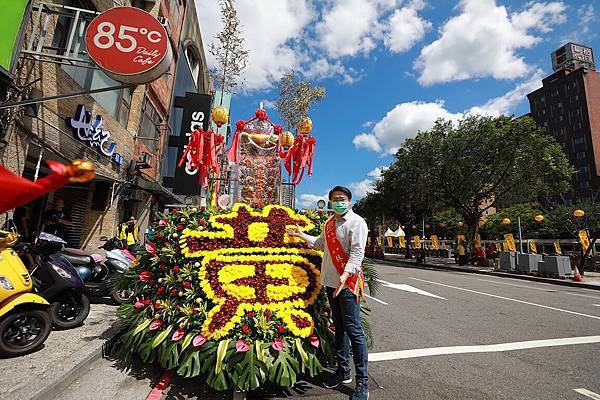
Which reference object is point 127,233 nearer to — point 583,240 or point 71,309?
point 71,309

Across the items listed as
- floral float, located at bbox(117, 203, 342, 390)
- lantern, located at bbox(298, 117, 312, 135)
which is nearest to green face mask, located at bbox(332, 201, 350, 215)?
floral float, located at bbox(117, 203, 342, 390)

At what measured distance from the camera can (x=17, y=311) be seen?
3.49 metres

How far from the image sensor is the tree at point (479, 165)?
19.8 m

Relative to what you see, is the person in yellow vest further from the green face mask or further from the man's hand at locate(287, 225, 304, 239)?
the green face mask

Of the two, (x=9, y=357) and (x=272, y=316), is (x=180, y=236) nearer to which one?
(x=272, y=316)

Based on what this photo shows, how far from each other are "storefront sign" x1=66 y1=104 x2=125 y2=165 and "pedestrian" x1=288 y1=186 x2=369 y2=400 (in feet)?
26.5

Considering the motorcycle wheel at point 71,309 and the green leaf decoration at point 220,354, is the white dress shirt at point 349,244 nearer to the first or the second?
the green leaf decoration at point 220,354

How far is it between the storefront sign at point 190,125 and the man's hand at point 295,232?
42.4 ft

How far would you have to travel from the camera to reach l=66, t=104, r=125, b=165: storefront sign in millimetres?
8234

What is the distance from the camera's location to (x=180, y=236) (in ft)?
11.6

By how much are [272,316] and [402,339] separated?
267 cm

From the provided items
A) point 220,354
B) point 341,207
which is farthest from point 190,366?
point 341,207

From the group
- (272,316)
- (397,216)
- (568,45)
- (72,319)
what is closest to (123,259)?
(72,319)

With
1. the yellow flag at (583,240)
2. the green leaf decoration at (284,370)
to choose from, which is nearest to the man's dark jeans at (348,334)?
the green leaf decoration at (284,370)
